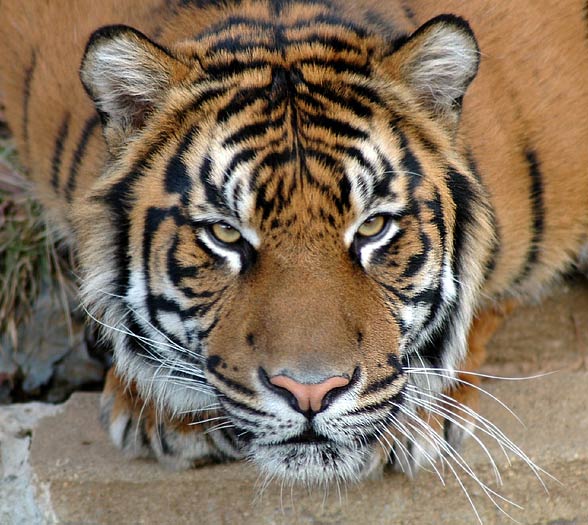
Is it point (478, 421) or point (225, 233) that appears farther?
point (478, 421)

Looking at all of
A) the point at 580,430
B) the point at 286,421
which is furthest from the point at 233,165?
the point at 580,430

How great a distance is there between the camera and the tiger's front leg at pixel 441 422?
2.37 meters

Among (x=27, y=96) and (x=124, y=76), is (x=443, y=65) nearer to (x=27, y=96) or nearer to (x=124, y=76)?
(x=124, y=76)

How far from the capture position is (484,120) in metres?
2.48

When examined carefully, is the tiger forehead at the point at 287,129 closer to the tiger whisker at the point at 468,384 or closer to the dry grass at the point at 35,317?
the tiger whisker at the point at 468,384

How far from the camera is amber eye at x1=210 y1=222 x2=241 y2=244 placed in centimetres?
202

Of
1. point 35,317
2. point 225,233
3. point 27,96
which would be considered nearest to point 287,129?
point 225,233

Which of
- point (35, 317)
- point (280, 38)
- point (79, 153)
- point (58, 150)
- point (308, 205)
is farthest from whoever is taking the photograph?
point (35, 317)

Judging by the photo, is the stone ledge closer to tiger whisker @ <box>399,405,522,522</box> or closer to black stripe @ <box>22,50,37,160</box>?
tiger whisker @ <box>399,405,522,522</box>

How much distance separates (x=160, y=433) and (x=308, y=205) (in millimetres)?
771

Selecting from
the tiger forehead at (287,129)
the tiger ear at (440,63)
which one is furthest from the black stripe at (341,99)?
the tiger ear at (440,63)

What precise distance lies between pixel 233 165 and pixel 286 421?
50 cm

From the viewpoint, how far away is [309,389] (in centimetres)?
183

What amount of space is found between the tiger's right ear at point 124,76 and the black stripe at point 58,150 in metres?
0.51
